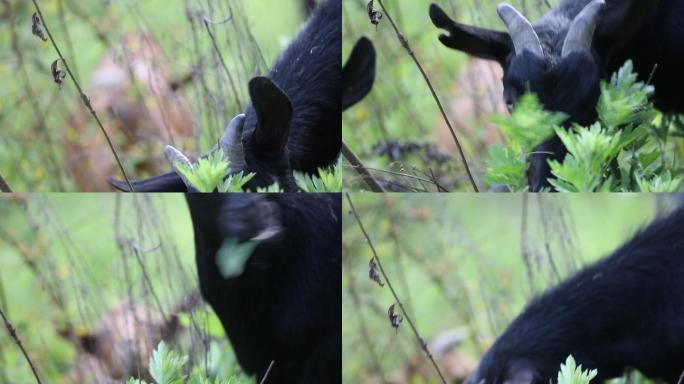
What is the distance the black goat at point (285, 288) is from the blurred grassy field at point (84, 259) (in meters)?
0.11

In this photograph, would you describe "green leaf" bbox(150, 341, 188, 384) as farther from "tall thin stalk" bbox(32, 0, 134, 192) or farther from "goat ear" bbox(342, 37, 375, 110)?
"goat ear" bbox(342, 37, 375, 110)

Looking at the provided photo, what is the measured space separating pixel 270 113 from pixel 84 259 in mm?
844

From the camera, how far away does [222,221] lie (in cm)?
383

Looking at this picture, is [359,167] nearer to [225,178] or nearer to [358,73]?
[358,73]

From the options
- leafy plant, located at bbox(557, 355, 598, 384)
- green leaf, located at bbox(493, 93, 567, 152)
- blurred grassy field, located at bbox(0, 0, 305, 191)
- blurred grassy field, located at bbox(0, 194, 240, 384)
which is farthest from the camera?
blurred grassy field, located at bbox(0, 0, 305, 191)

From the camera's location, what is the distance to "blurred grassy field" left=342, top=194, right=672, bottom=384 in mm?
3955

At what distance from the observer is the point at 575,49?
151 inches

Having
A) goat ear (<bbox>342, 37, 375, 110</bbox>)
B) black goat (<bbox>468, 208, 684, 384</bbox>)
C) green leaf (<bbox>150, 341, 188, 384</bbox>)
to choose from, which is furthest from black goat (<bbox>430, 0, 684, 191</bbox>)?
green leaf (<bbox>150, 341, 188, 384</bbox>)

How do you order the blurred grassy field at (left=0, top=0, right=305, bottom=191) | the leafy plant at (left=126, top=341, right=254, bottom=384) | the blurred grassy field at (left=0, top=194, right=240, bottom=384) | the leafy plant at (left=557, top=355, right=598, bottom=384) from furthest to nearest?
1. the blurred grassy field at (left=0, top=0, right=305, bottom=191)
2. the blurred grassy field at (left=0, top=194, right=240, bottom=384)
3. the leafy plant at (left=126, top=341, right=254, bottom=384)
4. the leafy plant at (left=557, top=355, right=598, bottom=384)

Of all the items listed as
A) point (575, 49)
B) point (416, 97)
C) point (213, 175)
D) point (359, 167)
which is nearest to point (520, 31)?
point (575, 49)

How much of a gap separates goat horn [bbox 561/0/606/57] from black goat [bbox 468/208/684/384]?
683 millimetres

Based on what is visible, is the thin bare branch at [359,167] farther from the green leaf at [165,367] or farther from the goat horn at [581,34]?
the green leaf at [165,367]

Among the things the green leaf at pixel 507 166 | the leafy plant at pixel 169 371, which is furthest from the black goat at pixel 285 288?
the green leaf at pixel 507 166

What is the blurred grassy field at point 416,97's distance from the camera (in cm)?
408
